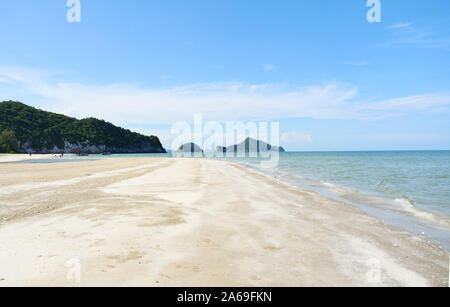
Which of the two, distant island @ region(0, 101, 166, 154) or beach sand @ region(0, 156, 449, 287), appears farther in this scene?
distant island @ region(0, 101, 166, 154)

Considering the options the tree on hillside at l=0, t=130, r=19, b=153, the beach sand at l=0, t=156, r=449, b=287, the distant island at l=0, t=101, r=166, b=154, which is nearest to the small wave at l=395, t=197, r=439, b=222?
the beach sand at l=0, t=156, r=449, b=287

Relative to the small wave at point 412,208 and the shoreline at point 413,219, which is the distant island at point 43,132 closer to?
the shoreline at point 413,219

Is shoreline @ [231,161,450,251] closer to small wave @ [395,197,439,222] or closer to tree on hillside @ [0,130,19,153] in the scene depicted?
small wave @ [395,197,439,222]

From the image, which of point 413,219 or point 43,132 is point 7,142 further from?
point 413,219

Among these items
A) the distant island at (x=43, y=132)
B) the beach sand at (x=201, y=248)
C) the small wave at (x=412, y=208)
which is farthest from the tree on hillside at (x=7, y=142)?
the small wave at (x=412, y=208)

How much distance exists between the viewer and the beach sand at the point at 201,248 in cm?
488

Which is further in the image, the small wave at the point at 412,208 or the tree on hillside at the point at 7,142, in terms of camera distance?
the tree on hillside at the point at 7,142

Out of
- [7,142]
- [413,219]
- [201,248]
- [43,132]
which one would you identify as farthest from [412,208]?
[43,132]

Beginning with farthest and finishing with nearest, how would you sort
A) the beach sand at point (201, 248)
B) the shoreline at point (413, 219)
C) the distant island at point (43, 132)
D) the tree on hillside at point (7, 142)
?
1. the distant island at point (43, 132)
2. the tree on hillside at point (7, 142)
3. the shoreline at point (413, 219)
4. the beach sand at point (201, 248)

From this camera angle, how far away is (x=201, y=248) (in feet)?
21.1

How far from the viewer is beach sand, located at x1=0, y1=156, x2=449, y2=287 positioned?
4883 mm
